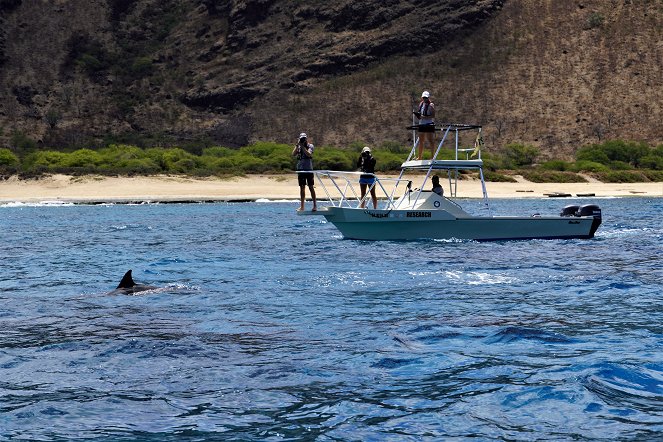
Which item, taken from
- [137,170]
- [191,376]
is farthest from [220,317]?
[137,170]

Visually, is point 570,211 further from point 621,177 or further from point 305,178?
point 621,177

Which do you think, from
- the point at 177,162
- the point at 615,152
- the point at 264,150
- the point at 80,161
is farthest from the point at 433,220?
the point at 615,152

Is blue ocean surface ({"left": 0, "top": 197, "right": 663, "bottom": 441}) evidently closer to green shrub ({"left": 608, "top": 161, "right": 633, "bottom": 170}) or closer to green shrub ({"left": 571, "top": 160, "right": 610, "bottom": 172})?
green shrub ({"left": 571, "top": 160, "right": 610, "bottom": 172})

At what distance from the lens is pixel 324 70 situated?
357 feet

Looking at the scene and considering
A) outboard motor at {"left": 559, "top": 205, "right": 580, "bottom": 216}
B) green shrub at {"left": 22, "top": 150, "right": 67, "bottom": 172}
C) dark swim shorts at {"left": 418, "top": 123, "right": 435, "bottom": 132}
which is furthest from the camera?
green shrub at {"left": 22, "top": 150, "right": 67, "bottom": 172}

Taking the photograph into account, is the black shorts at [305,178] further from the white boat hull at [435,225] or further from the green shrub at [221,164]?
the green shrub at [221,164]

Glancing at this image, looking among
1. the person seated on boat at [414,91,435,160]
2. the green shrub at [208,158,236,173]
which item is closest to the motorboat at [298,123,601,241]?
the person seated on boat at [414,91,435,160]

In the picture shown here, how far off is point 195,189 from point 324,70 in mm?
49907

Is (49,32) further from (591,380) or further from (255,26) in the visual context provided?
(591,380)

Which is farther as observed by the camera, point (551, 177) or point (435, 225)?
point (551, 177)

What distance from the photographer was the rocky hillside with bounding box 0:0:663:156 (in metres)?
97.2

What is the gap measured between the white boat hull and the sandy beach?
1191 inches

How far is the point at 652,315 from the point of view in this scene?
42.0ft

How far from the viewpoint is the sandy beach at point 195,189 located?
57219 millimetres
